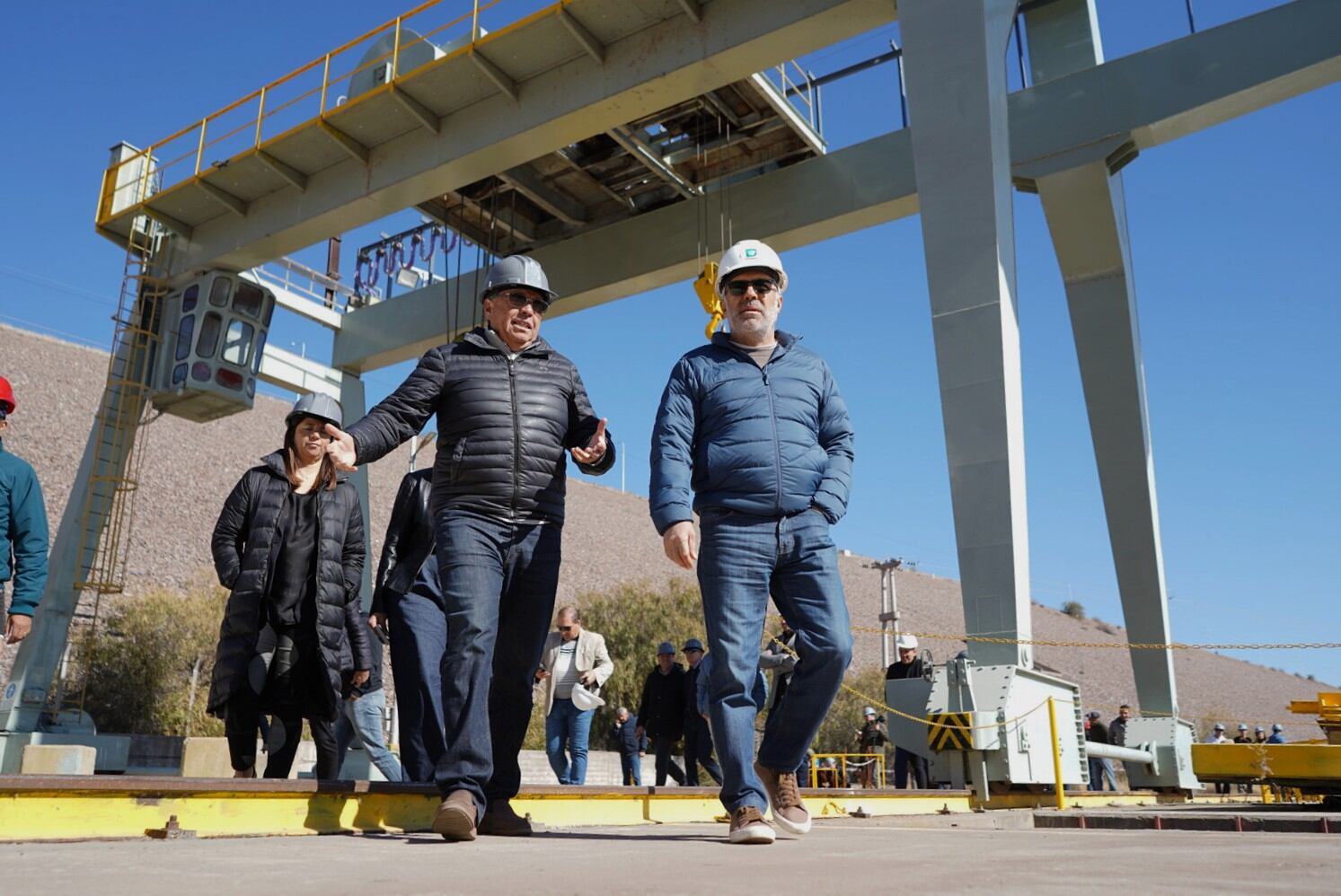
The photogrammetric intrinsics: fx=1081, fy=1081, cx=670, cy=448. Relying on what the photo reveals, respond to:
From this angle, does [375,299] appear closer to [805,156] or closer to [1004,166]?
[805,156]

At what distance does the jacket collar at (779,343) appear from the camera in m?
4.02

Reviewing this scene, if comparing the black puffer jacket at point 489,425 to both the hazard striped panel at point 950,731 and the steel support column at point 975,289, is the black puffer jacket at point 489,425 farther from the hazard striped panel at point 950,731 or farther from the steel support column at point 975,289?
the steel support column at point 975,289

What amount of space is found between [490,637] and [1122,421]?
10.6 metres

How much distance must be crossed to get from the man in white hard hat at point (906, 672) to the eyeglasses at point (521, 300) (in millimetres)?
5125

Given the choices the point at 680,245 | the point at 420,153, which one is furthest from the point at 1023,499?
the point at 420,153

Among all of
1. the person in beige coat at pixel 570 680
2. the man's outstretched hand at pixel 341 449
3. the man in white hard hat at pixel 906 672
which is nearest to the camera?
the man's outstretched hand at pixel 341 449

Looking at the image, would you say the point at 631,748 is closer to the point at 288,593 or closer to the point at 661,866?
the point at 288,593

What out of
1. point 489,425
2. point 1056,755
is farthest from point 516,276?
point 1056,755

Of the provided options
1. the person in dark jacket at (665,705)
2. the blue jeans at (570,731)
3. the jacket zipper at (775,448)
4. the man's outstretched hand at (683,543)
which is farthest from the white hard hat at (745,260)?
the person in dark jacket at (665,705)

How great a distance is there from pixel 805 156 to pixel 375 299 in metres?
7.72

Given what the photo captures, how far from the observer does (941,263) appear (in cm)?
Result: 870

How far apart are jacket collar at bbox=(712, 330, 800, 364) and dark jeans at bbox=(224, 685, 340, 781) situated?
2.66 m

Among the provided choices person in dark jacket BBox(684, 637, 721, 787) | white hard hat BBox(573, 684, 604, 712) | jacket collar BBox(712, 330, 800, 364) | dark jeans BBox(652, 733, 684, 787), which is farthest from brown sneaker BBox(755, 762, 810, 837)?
dark jeans BBox(652, 733, 684, 787)

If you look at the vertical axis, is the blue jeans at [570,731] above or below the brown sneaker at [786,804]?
above
